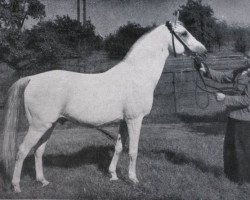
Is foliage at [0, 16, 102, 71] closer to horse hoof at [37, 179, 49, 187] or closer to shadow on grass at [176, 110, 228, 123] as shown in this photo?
horse hoof at [37, 179, 49, 187]

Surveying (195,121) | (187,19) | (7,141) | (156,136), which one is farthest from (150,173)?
(195,121)

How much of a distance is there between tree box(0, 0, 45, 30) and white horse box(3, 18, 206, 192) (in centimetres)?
569

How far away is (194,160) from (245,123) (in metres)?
1.88

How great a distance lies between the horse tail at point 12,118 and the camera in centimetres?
558

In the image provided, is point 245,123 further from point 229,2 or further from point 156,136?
point 156,136

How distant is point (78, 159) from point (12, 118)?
2208mm

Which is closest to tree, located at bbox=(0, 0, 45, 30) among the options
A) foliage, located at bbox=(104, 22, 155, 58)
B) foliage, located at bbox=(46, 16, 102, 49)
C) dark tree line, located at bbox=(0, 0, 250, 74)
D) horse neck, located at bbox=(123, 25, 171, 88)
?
dark tree line, located at bbox=(0, 0, 250, 74)

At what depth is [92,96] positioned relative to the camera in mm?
5684

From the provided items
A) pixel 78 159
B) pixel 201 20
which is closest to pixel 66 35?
pixel 78 159

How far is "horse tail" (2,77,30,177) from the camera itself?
5582 mm

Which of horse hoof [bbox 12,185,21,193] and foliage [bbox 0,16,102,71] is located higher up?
foliage [bbox 0,16,102,71]

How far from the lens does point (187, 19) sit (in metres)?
7.17

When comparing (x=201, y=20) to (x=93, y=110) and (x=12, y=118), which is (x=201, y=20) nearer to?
(x=93, y=110)

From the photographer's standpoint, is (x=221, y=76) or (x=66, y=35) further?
(x=66, y=35)
